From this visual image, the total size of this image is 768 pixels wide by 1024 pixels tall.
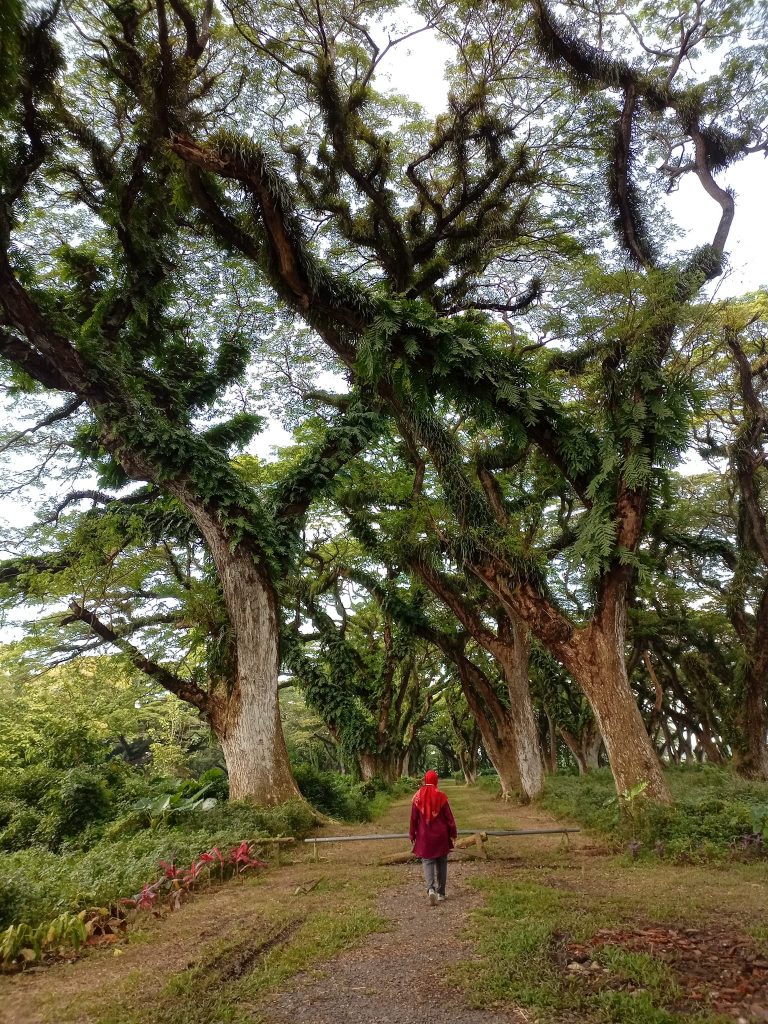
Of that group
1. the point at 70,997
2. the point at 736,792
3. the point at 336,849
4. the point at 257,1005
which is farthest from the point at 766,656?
the point at 70,997

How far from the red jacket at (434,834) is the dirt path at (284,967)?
1.40 feet

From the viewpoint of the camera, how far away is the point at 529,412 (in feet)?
26.5

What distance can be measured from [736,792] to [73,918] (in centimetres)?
943

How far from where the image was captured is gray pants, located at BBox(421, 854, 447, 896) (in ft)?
16.7

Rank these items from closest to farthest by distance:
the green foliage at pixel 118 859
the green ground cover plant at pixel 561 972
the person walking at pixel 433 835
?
the green ground cover plant at pixel 561 972
the green foliage at pixel 118 859
the person walking at pixel 433 835

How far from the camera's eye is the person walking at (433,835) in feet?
16.7

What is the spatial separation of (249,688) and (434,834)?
182 inches

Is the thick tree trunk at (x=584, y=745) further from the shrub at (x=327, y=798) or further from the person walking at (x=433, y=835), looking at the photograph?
the person walking at (x=433, y=835)

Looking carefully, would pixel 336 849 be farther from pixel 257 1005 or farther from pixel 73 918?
pixel 257 1005

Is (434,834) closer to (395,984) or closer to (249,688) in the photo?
(395,984)

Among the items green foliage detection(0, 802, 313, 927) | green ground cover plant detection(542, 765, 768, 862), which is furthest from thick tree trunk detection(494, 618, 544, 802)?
green foliage detection(0, 802, 313, 927)

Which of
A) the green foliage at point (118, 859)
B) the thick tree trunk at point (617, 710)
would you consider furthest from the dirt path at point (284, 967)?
the thick tree trunk at point (617, 710)

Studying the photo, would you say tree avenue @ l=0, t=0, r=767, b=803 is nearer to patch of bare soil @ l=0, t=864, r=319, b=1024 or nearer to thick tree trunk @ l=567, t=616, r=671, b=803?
thick tree trunk @ l=567, t=616, r=671, b=803

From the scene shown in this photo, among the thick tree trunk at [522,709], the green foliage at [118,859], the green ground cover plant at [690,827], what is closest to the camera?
the green foliage at [118,859]
